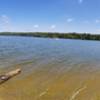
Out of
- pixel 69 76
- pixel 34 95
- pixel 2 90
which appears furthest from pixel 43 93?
pixel 69 76

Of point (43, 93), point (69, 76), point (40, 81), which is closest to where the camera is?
point (43, 93)

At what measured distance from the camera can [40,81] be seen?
1091cm

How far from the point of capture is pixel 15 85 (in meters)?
9.89

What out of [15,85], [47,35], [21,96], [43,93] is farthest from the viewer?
[47,35]

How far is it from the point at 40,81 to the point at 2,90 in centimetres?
251

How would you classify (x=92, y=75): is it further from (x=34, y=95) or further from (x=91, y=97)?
(x=34, y=95)

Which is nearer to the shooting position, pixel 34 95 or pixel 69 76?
pixel 34 95

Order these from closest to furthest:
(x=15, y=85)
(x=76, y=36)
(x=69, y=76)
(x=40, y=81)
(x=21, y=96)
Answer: (x=21, y=96)
(x=15, y=85)
(x=40, y=81)
(x=69, y=76)
(x=76, y=36)

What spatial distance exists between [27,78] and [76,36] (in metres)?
156

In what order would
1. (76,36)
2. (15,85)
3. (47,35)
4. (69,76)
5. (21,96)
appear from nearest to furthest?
(21,96) → (15,85) → (69,76) → (76,36) → (47,35)

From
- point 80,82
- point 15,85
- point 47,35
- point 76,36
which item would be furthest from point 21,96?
point 47,35

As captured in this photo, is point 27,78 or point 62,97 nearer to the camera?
point 62,97

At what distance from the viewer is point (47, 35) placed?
189m

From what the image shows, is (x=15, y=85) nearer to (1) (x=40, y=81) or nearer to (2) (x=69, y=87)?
(1) (x=40, y=81)
